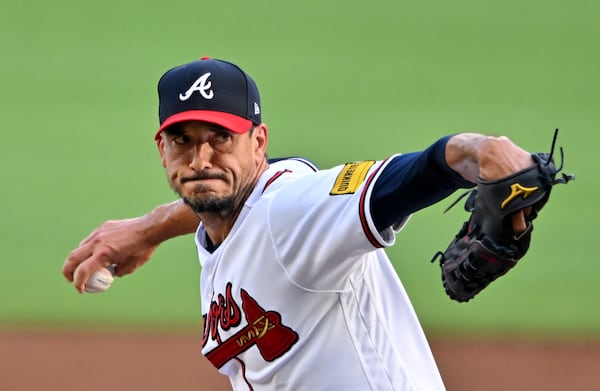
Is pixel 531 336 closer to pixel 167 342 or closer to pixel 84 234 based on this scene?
pixel 167 342

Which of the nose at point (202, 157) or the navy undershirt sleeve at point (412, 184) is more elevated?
the nose at point (202, 157)

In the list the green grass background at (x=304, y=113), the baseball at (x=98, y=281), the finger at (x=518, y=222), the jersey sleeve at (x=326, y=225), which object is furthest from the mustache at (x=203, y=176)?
the green grass background at (x=304, y=113)

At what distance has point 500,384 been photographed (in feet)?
14.2

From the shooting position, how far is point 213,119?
1872 mm

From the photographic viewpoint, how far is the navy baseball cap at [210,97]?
1887 mm

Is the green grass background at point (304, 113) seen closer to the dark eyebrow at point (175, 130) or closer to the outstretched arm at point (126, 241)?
the outstretched arm at point (126, 241)

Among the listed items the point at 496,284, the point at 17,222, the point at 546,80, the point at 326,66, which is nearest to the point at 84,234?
the point at 17,222

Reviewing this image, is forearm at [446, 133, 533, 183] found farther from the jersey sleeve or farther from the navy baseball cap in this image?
the navy baseball cap

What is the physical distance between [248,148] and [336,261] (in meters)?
0.38

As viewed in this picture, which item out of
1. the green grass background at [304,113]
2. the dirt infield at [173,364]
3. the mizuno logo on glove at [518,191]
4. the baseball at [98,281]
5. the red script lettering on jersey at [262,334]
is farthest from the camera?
the green grass background at [304,113]

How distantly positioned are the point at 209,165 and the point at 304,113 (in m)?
4.44

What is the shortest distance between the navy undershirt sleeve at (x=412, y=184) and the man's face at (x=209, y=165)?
0.40 meters

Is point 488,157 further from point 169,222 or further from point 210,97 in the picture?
point 169,222

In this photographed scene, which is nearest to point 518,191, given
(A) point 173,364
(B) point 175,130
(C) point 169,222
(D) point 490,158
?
(D) point 490,158
